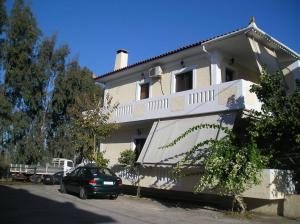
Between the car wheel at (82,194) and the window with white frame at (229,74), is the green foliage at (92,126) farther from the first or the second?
the window with white frame at (229,74)

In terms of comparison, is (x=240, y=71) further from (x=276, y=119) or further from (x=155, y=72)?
(x=276, y=119)

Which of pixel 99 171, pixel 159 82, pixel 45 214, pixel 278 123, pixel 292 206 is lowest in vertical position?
pixel 45 214

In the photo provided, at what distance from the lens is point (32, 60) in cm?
3098

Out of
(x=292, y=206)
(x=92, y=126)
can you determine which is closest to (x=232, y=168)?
(x=292, y=206)

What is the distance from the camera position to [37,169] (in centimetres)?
2970

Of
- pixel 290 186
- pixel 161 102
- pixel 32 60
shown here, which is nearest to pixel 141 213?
pixel 290 186

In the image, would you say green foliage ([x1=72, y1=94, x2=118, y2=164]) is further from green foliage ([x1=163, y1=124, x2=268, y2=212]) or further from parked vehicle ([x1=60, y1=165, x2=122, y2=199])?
green foliage ([x1=163, y1=124, x2=268, y2=212])

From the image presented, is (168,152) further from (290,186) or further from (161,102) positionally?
(290,186)

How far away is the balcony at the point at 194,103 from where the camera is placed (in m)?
13.5

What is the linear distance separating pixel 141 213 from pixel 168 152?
4.60m

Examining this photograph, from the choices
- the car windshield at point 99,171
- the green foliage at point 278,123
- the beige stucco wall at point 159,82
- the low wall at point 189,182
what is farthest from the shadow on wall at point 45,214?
the beige stucco wall at point 159,82

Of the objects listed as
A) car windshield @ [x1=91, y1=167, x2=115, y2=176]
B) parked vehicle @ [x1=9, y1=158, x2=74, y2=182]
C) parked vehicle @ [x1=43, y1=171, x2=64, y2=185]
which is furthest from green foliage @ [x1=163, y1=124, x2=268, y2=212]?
parked vehicle @ [x1=9, y1=158, x2=74, y2=182]

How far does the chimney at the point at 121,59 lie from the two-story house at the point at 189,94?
10.8 ft

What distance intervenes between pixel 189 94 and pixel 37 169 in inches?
752
